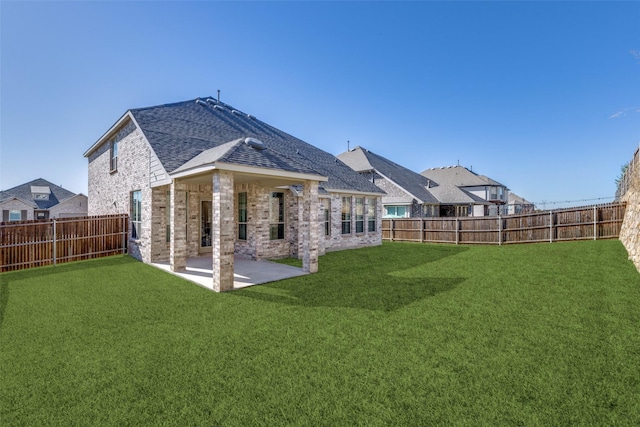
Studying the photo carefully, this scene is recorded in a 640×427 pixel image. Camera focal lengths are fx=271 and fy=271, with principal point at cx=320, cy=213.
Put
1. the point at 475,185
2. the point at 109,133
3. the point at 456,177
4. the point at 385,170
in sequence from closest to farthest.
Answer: the point at 109,133 < the point at 385,170 < the point at 475,185 < the point at 456,177

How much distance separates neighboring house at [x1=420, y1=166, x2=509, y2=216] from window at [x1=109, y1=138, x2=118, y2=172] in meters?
32.5

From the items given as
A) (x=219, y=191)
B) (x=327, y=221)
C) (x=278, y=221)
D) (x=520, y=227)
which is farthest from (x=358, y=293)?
(x=520, y=227)

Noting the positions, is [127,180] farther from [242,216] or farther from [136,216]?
[242,216]

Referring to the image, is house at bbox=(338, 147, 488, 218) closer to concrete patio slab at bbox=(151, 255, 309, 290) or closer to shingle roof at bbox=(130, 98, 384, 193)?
shingle roof at bbox=(130, 98, 384, 193)

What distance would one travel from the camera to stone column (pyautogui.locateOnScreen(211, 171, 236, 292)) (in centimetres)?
678

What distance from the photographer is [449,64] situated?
16203mm

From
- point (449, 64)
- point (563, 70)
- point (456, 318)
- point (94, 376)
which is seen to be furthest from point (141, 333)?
point (563, 70)

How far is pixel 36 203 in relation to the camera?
33906 mm

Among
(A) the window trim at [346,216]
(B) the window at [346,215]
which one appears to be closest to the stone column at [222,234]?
(A) the window trim at [346,216]

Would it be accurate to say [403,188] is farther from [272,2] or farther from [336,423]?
[336,423]

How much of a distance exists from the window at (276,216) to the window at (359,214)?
5.15 m

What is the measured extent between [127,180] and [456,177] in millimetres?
36926

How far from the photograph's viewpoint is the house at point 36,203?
104 ft

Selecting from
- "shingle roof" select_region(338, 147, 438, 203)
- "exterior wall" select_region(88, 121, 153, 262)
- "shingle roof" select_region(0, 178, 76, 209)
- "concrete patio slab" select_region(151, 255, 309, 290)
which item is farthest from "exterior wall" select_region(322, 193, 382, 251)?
"shingle roof" select_region(0, 178, 76, 209)
